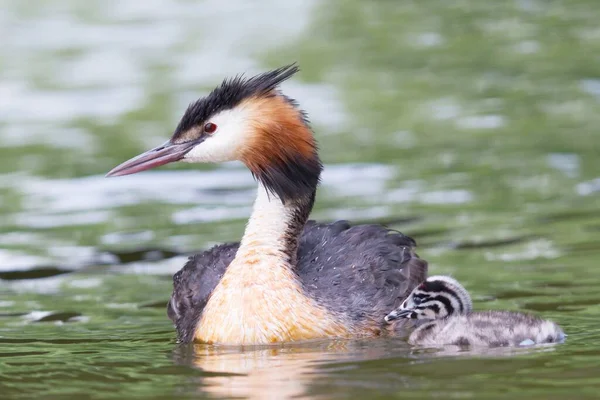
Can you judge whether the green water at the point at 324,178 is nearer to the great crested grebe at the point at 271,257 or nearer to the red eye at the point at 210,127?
the great crested grebe at the point at 271,257

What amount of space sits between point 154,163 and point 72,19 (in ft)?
59.2

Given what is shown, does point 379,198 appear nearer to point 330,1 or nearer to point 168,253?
point 168,253

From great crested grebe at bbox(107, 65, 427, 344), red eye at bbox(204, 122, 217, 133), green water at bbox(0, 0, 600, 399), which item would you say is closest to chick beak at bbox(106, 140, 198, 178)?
great crested grebe at bbox(107, 65, 427, 344)

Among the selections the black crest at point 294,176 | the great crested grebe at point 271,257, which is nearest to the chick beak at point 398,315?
the great crested grebe at point 271,257

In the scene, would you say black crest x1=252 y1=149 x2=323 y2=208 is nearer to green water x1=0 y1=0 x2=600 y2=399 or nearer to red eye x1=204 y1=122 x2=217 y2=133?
red eye x1=204 y1=122 x2=217 y2=133

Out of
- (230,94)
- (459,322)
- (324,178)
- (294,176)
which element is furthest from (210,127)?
(324,178)

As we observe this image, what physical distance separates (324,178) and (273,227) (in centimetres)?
720

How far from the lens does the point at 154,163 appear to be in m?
9.38

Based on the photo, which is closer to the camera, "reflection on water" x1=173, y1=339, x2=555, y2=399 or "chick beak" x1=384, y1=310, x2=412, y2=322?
"reflection on water" x1=173, y1=339, x2=555, y2=399

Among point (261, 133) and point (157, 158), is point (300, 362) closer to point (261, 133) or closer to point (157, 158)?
point (261, 133)

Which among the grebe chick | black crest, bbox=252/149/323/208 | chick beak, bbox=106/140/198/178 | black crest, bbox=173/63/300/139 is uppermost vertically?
black crest, bbox=173/63/300/139

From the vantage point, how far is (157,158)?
936 cm

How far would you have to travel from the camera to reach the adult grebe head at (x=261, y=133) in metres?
9.18

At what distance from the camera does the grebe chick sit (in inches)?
323
